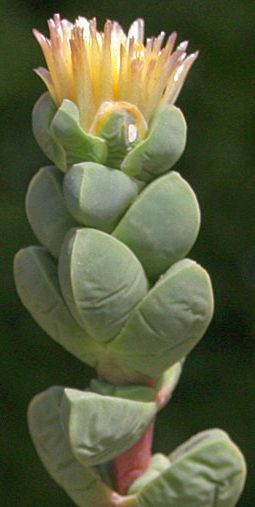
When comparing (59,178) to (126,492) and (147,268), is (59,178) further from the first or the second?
(126,492)

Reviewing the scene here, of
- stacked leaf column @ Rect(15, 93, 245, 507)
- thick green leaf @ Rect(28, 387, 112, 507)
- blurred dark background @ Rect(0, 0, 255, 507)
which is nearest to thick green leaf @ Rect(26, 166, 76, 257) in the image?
stacked leaf column @ Rect(15, 93, 245, 507)

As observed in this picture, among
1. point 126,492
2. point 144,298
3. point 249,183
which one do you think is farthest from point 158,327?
point 249,183

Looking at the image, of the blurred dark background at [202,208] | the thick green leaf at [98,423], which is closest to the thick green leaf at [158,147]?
the thick green leaf at [98,423]

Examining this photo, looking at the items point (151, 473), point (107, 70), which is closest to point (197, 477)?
point (151, 473)

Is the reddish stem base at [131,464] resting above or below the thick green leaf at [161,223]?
A: below

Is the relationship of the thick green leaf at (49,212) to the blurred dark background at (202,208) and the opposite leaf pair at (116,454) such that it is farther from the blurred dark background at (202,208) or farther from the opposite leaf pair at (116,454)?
the blurred dark background at (202,208)

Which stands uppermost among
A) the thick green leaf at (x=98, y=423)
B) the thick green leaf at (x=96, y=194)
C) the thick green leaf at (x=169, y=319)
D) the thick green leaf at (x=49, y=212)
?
the thick green leaf at (x=96, y=194)
